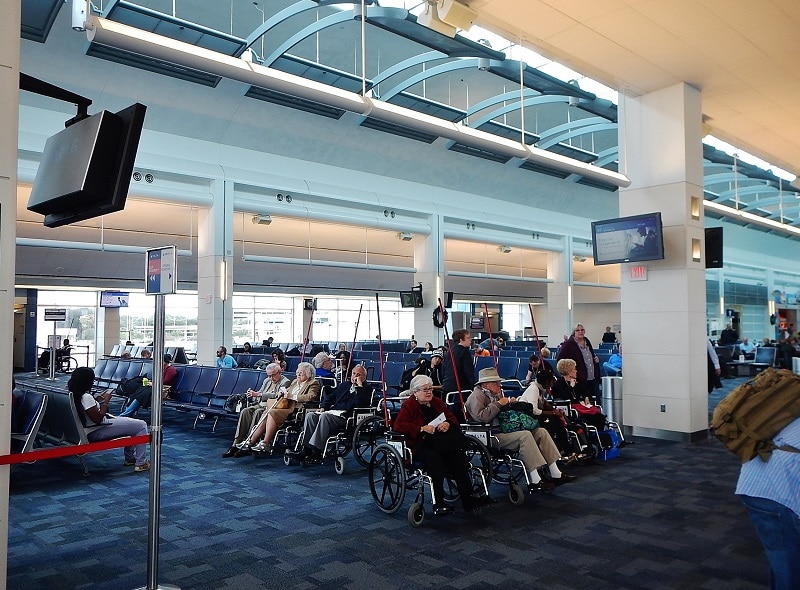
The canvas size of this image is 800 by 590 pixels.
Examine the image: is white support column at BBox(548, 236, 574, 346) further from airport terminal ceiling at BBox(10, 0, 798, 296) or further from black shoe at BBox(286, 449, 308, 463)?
black shoe at BBox(286, 449, 308, 463)

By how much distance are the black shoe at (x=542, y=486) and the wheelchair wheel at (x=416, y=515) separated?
3.82ft

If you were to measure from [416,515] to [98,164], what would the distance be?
3272 mm

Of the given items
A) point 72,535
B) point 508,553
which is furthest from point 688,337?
point 72,535

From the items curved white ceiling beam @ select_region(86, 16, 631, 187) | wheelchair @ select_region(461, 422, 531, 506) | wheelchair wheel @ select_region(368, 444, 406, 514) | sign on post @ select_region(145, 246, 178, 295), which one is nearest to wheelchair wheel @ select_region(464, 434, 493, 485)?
wheelchair @ select_region(461, 422, 531, 506)

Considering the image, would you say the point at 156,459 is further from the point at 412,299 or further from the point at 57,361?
the point at 57,361

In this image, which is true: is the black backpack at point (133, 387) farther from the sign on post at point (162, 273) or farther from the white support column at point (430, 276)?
the white support column at point (430, 276)

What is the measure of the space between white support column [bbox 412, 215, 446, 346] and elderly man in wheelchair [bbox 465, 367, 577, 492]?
42.8 feet

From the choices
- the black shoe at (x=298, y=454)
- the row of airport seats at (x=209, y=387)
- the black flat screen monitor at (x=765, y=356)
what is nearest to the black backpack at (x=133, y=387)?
the row of airport seats at (x=209, y=387)

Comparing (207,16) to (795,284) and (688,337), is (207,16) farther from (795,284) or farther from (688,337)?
(795,284)

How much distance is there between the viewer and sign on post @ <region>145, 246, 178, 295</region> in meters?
3.74

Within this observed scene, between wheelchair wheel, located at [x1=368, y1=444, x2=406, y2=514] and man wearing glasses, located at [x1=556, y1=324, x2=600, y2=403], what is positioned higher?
man wearing glasses, located at [x1=556, y1=324, x2=600, y2=403]

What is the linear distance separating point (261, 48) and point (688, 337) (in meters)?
9.13

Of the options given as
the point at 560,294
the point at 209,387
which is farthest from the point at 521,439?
the point at 560,294

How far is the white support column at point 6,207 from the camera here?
3.00m
